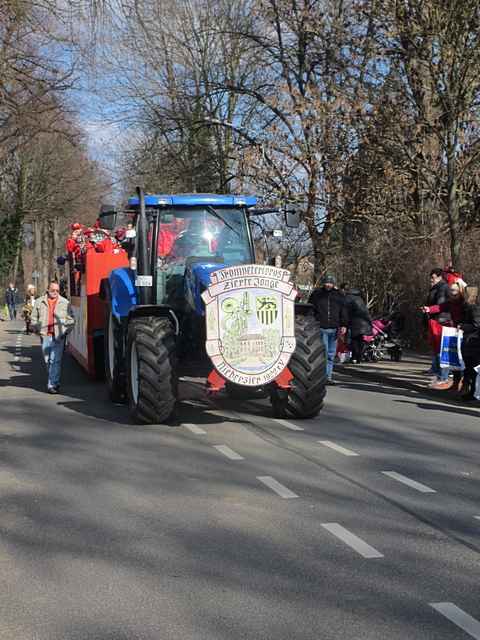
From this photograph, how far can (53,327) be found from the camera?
1432 cm

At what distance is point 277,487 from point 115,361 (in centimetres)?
572

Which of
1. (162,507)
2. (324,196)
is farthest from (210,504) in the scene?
(324,196)

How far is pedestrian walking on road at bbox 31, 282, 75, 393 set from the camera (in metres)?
14.1

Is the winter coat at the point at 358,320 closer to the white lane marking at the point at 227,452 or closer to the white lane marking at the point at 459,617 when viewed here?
the white lane marking at the point at 227,452

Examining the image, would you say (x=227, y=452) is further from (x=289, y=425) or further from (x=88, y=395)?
(x=88, y=395)

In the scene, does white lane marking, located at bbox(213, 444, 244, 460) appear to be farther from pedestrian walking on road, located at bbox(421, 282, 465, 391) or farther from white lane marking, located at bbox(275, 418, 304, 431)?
pedestrian walking on road, located at bbox(421, 282, 465, 391)

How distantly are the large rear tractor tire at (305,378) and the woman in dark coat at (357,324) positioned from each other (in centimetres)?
798

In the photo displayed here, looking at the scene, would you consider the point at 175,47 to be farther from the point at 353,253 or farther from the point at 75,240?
the point at 75,240

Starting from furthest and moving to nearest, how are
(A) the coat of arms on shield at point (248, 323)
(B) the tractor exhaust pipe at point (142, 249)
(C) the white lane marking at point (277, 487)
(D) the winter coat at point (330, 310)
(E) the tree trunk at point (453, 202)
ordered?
1. (E) the tree trunk at point (453, 202)
2. (D) the winter coat at point (330, 310)
3. (B) the tractor exhaust pipe at point (142, 249)
4. (A) the coat of arms on shield at point (248, 323)
5. (C) the white lane marking at point (277, 487)

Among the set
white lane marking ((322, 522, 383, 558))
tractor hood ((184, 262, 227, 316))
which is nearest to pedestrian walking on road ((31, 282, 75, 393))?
tractor hood ((184, 262, 227, 316))

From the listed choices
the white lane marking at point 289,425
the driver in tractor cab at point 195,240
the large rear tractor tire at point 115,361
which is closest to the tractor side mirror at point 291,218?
the driver in tractor cab at point 195,240

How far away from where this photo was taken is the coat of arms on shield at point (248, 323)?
9984mm

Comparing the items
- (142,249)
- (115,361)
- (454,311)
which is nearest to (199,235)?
(142,249)

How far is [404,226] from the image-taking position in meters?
21.8
